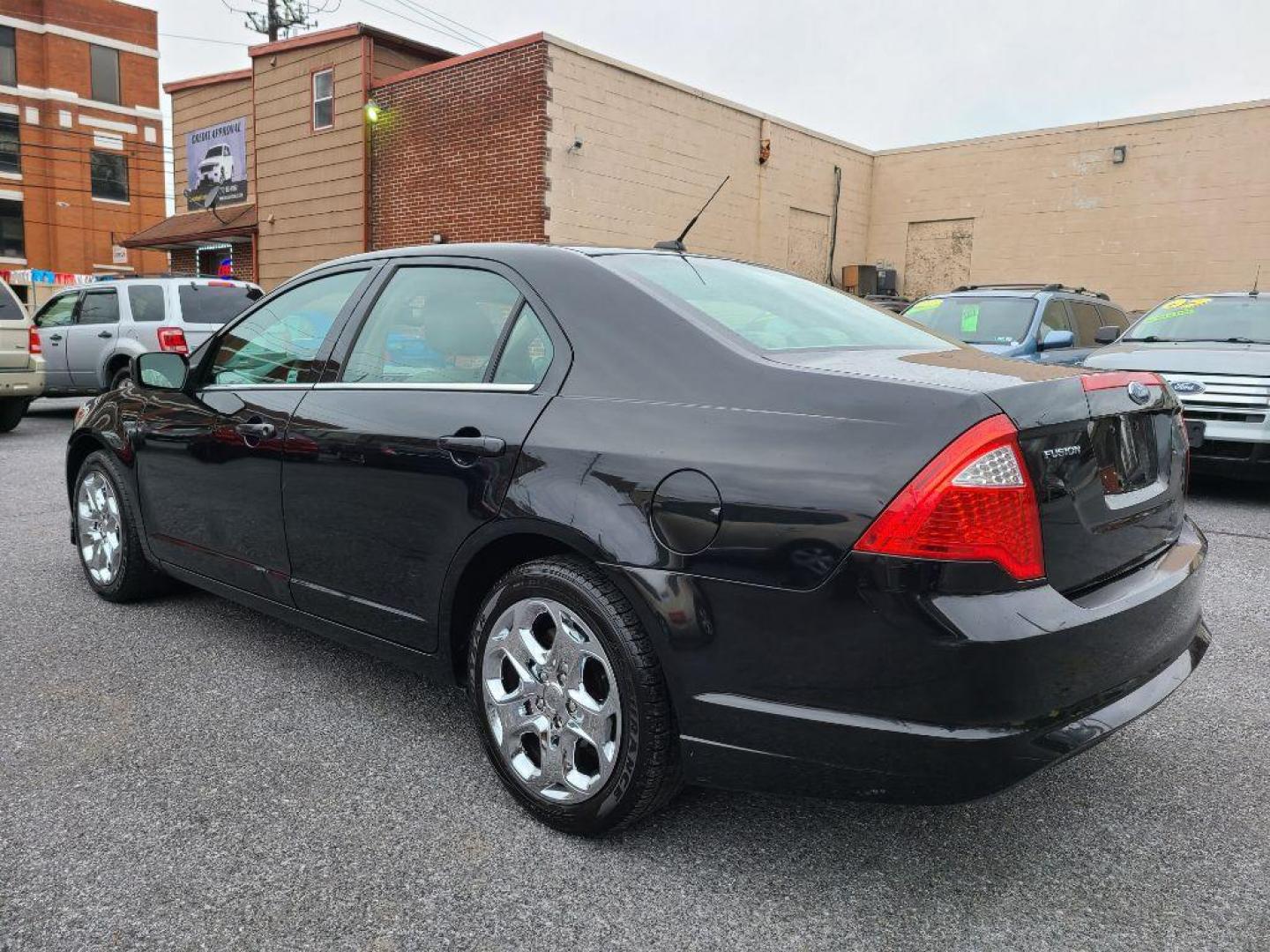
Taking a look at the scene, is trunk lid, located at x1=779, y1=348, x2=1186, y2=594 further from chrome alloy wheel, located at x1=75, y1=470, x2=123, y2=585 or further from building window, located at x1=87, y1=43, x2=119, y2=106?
building window, located at x1=87, y1=43, x2=119, y2=106

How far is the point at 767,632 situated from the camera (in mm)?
2047

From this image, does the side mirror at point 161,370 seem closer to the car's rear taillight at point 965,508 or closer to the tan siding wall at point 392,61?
the car's rear taillight at point 965,508

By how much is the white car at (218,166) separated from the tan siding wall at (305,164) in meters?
1.99

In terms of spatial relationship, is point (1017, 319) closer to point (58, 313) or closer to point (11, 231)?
point (58, 313)

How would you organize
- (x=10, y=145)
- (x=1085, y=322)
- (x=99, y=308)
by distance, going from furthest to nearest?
(x=10, y=145) < (x=99, y=308) < (x=1085, y=322)

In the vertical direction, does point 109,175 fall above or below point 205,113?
above

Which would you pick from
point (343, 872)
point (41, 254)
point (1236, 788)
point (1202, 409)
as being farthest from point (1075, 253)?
point (41, 254)

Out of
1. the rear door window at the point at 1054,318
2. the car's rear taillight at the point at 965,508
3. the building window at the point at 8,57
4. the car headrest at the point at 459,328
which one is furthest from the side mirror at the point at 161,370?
the building window at the point at 8,57

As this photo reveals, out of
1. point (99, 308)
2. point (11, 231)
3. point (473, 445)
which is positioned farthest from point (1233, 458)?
point (11, 231)

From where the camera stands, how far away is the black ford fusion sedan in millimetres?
1935

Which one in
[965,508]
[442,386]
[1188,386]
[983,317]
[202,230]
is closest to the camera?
[965,508]

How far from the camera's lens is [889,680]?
6.37ft

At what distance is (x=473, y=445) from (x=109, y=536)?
2.66 m

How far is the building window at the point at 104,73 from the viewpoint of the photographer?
39.5 m
